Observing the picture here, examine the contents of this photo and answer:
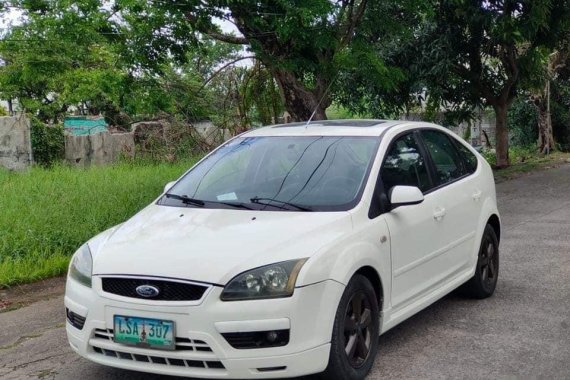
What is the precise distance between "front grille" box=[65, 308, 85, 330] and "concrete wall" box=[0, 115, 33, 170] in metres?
10.6

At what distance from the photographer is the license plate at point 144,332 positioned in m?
3.68

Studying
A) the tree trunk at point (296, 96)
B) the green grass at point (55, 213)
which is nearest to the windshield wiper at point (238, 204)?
the green grass at point (55, 213)

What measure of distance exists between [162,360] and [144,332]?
190 mm

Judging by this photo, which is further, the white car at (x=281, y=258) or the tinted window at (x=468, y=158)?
the tinted window at (x=468, y=158)

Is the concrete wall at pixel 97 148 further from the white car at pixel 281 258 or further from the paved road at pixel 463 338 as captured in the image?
the white car at pixel 281 258

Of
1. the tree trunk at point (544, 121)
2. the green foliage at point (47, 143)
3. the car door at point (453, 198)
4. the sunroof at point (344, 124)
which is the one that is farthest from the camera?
the tree trunk at point (544, 121)

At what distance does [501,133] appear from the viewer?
17344 millimetres

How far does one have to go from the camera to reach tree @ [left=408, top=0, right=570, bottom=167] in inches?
530

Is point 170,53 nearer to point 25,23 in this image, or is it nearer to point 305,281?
point 25,23

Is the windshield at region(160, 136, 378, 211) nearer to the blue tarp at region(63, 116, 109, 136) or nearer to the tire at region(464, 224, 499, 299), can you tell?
the tire at region(464, 224, 499, 299)

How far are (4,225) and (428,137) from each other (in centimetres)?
472

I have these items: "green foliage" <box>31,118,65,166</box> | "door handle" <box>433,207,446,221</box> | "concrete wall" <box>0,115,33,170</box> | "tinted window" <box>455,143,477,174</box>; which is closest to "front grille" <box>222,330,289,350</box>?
"door handle" <box>433,207,446,221</box>

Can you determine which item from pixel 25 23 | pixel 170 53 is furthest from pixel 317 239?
pixel 25 23

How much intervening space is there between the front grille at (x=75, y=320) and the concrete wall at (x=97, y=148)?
40.3ft
